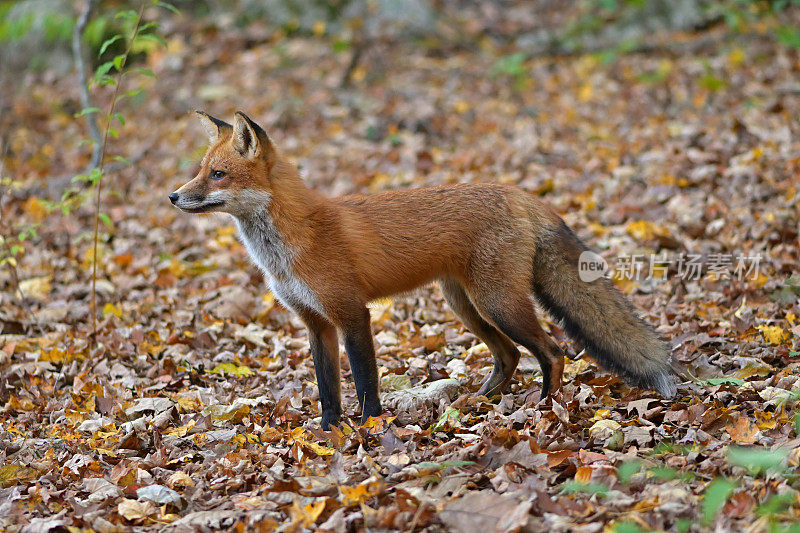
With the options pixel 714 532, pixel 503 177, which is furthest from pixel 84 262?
pixel 714 532

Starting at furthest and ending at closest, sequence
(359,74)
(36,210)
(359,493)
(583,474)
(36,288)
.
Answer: (359,74), (36,210), (36,288), (583,474), (359,493)

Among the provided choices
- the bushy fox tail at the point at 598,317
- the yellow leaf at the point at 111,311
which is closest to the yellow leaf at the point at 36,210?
the yellow leaf at the point at 111,311

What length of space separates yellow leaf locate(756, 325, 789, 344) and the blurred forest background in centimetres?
2

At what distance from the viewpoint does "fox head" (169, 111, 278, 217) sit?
17.0 ft

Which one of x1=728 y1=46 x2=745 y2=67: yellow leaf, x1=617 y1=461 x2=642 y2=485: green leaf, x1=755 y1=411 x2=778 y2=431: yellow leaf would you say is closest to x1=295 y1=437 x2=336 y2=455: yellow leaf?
x1=617 y1=461 x2=642 y2=485: green leaf

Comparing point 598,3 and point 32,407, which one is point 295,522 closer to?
point 32,407

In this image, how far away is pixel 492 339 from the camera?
584cm

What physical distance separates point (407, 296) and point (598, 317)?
4.74 ft

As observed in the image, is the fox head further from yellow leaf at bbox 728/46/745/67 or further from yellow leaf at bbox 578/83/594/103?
yellow leaf at bbox 728/46/745/67

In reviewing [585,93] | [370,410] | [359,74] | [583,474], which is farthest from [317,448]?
[359,74]

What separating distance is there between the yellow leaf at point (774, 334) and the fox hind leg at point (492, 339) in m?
Result: 1.90

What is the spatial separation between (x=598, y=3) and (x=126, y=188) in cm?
948

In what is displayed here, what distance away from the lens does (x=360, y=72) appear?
13984mm

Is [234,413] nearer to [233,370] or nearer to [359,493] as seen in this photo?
[233,370]
